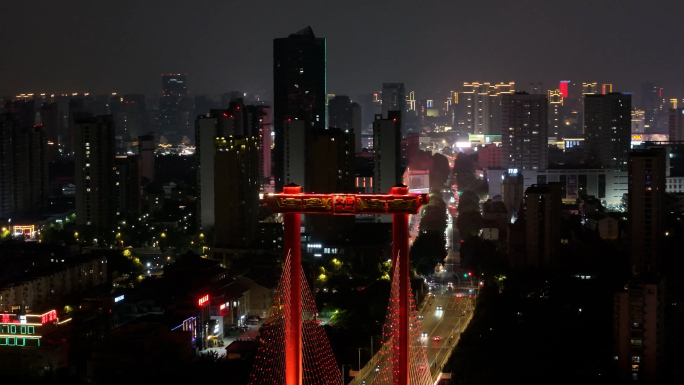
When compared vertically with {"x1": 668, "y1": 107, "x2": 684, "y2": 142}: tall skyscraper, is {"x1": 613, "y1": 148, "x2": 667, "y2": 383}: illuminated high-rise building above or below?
below

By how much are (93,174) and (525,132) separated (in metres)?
10.0

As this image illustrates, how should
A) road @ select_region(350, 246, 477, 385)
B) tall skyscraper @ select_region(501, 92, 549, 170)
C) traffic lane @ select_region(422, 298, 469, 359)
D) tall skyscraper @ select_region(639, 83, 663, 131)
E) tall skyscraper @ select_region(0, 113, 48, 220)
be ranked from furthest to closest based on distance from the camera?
tall skyscraper @ select_region(639, 83, 663, 131), tall skyscraper @ select_region(501, 92, 549, 170), tall skyscraper @ select_region(0, 113, 48, 220), traffic lane @ select_region(422, 298, 469, 359), road @ select_region(350, 246, 477, 385)

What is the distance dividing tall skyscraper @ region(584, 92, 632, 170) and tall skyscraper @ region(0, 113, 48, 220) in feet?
34.0

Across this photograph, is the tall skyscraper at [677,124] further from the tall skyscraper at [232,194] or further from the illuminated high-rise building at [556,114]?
the tall skyscraper at [232,194]

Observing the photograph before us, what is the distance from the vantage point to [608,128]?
22.3m

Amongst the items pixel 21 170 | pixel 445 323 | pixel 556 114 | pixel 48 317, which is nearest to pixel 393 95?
pixel 556 114

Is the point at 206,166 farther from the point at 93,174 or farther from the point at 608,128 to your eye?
the point at 608,128

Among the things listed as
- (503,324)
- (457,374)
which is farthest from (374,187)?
(457,374)

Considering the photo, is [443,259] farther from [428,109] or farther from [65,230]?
[428,109]

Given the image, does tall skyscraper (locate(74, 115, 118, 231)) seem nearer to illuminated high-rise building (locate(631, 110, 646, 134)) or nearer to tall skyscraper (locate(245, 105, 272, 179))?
tall skyscraper (locate(245, 105, 272, 179))

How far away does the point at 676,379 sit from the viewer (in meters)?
8.13

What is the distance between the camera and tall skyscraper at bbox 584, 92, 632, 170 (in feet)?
71.3

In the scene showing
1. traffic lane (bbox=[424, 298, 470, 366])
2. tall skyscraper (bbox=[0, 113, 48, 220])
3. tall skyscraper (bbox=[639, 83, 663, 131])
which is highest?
tall skyscraper (bbox=[639, 83, 663, 131])

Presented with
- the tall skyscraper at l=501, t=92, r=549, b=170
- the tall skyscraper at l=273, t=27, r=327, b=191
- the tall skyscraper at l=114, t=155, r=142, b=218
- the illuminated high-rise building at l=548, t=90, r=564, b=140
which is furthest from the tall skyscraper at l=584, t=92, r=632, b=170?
the tall skyscraper at l=114, t=155, r=142, b=218
